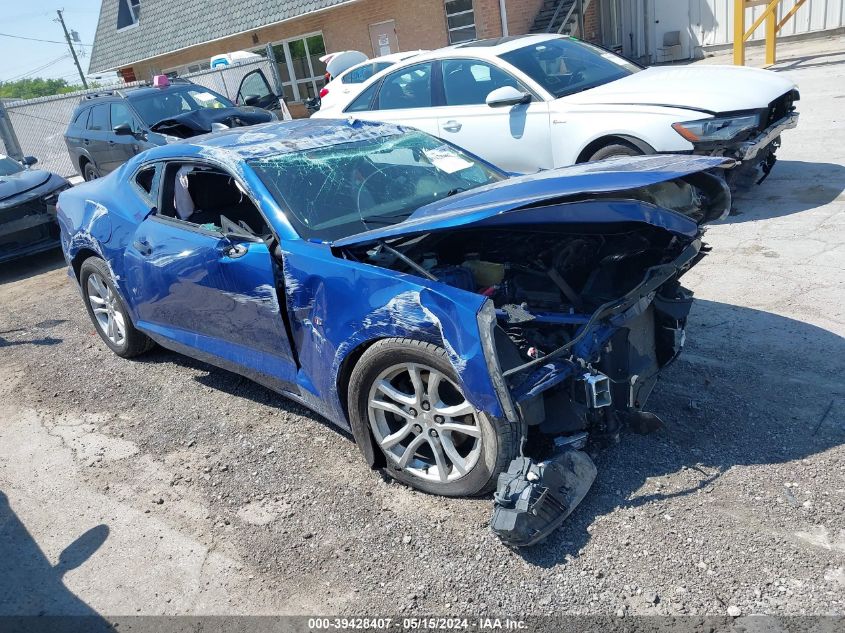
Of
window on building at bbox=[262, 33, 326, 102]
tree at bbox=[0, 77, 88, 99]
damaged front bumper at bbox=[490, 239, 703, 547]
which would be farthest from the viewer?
tree at bbox=[0, 77, 88, 99]

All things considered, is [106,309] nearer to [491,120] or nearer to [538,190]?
[538,190]

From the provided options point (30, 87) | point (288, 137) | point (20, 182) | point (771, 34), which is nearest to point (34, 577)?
point (288, 137)

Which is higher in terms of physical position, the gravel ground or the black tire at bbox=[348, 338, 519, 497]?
the black tire at bbox=[348, 338, 519, 497]

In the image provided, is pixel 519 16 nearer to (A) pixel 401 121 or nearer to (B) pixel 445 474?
(A) pixel 401 121

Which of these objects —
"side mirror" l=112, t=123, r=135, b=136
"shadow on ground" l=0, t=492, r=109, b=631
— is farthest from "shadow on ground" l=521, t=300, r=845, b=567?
"side mirror" l=112, t=123, r=135, b=136

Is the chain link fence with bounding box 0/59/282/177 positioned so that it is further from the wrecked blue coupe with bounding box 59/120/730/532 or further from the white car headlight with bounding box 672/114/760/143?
the wrecked blue coupe with bounding box 59/120/730/532

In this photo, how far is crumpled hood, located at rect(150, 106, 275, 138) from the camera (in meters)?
9.59

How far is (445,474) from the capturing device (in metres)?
3.24

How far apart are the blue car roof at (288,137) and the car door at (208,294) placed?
1.47 ft

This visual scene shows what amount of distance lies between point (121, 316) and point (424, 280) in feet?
10.2

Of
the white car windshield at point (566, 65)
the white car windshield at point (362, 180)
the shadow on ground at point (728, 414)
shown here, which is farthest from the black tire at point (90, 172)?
the shadow on ground at point (728, 414)

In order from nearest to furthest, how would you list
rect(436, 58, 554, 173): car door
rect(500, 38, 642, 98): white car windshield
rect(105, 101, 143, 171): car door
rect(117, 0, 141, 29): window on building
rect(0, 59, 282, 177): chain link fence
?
rect(436, 58, 554, 173): car door < rect(500, 38, 642, 98): white car windshield < rect(105, 101, 143, 171): car door < rect(0, 59, 282, 177): chain link fence < rect(117, 0, 141, 29): window on building

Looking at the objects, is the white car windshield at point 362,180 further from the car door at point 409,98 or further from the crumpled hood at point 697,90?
the car door at point 409,98

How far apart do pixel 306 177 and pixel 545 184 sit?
140cm
